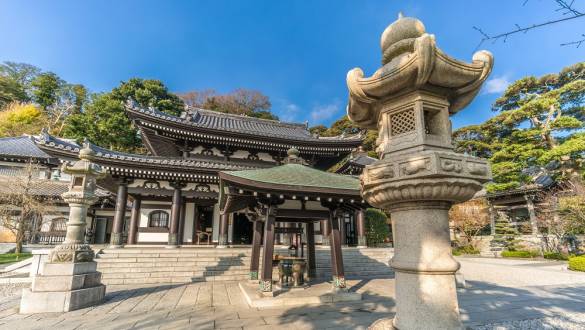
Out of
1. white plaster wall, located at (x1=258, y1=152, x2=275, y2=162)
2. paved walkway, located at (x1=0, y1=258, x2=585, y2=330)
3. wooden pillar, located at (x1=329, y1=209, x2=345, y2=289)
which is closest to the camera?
paved walkway, located at (x1=0, y1=258, x2=585, y2=330)

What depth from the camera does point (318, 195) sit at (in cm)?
672

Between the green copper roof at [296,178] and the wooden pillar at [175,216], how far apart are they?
6946 millimetres

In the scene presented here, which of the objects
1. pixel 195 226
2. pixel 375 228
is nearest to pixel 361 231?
pixel 375 228

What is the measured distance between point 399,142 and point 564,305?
7.47m

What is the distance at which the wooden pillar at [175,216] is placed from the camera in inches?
472

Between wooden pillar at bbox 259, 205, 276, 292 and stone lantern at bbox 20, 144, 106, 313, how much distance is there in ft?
13.0

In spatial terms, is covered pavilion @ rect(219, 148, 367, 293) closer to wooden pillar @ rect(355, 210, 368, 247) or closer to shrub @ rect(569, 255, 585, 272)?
wooden pillar @ rect(355, 210, 368, 247)

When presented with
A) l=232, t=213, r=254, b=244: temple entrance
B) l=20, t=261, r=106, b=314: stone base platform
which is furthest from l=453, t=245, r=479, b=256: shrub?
l=20, t=261, r=106, b=314: stone base platform

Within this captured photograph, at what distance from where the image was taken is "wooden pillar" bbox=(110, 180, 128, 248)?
11.3 m

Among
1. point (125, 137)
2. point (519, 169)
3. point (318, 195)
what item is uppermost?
point (125, 137)

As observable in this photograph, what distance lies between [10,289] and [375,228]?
1822 centimetres

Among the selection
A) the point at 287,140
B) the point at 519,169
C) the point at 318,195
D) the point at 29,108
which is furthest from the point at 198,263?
the point at 29,108

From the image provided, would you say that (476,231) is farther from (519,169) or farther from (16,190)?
(16,190)

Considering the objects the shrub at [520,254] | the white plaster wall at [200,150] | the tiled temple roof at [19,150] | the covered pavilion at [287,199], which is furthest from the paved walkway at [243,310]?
the tiled temple roof at [19,150]
